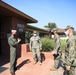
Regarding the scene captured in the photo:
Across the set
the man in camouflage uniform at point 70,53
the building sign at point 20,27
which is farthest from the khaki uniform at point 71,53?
the building sign at point 20,27

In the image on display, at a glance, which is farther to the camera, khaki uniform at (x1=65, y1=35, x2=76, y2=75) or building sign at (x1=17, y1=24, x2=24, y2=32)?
building sign at (x1=17, y1=24, x2=24, y2=32)

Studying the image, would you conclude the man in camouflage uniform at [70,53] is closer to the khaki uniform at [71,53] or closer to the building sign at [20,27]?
the khaki uniform at [71,53]

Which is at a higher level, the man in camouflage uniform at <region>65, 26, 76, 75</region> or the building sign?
the building sign

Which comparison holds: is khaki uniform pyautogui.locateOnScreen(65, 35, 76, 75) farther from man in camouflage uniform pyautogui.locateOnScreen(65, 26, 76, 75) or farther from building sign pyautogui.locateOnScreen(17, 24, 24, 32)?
building sign pyautogui.locateOnScreen(17, 24, 24, 32)

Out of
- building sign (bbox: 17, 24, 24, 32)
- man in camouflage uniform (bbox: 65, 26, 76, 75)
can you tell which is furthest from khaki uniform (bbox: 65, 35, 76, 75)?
building sign (bbox: 17, 24, 24, 32)

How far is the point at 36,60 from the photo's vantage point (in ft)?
29.3

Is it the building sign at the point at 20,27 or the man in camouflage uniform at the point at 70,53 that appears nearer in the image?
the man in camouflage uniform at the point at 70,53

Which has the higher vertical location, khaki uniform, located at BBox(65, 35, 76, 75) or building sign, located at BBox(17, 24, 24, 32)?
building sign, located at BBox(17, 24, 24, 32)

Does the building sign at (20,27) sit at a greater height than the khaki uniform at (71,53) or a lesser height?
greater

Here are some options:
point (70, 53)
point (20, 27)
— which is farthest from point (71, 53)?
point (20, 27)

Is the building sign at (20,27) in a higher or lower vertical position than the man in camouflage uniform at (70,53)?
higher

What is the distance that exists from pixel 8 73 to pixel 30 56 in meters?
3.72

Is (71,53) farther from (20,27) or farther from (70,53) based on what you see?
(20,27)

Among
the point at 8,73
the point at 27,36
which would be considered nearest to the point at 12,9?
the point at 8,73
